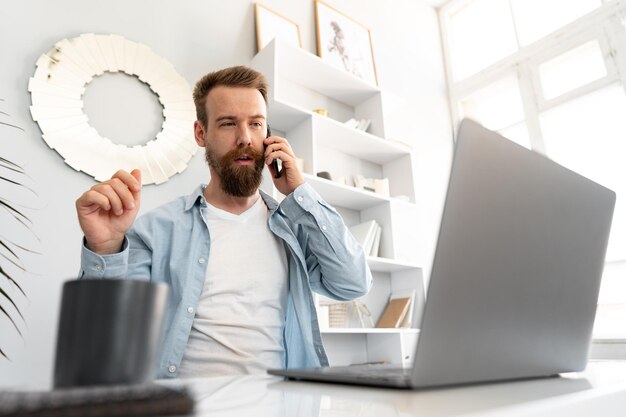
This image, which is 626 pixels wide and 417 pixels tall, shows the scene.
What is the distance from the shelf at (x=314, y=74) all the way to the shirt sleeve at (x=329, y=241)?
122 cm

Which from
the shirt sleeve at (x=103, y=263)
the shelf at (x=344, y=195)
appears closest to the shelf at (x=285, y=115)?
the shelf at (x=344, y=195)

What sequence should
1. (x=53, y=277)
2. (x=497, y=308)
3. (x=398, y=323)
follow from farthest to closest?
(x=398, y=323)
(x=53, y=277)
(x=497, y=308)

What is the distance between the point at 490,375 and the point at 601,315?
2796mm

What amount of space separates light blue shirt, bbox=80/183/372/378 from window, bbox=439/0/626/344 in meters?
2.21

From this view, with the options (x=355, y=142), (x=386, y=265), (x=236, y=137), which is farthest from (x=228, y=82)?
(x=386, y=265)

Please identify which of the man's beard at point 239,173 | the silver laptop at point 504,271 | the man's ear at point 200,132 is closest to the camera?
the silver laptop at point 504,271

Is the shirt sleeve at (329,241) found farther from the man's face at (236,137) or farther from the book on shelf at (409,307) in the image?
the book on shelf at (409,307)

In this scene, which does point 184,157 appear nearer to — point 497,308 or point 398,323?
point 398,323

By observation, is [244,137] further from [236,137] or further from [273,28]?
[273,28]

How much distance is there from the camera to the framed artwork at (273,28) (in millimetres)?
2510

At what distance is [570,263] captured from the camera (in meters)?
0.57

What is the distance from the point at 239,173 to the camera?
4.86 feet

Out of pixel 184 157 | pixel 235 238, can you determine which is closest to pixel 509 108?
pixel 184 157

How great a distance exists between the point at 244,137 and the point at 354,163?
1.43 m
